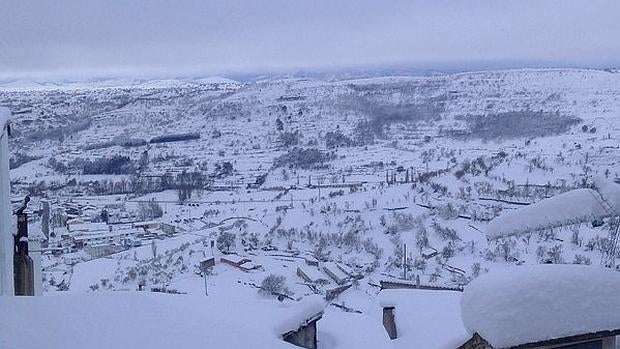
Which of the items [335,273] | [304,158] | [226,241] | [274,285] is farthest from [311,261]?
[304,158]

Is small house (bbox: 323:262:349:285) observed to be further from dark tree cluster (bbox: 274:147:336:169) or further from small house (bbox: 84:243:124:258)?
dark tree cluster (bbox: 274:147:336:169)

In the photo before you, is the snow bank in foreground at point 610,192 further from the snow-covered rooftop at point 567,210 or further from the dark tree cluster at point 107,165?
the dark tree cluster at point 107,165

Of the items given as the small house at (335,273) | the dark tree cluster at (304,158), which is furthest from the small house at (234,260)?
the dark tree cluster at (304,158)

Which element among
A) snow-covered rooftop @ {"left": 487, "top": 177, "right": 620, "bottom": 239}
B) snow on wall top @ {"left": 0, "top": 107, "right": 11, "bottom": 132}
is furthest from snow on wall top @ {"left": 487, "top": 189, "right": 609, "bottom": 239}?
snow on wall top @ {"left": 0, "top": 107, "right": 11, "bottom": 132}

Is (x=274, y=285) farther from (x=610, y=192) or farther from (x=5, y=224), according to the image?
(x=610, y=192)

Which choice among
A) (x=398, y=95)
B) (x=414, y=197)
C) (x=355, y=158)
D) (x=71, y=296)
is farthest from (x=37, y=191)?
(x=398, y=95)
